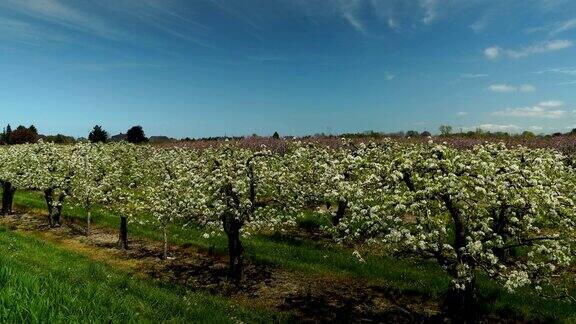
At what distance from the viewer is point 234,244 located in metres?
22.3

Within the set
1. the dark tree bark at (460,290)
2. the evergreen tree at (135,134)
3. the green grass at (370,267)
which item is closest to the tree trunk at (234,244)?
the green grass at (370,267)

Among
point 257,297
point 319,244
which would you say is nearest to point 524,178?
point 257,297

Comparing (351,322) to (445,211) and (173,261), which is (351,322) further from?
(173,261)

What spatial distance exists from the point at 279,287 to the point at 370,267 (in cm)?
444

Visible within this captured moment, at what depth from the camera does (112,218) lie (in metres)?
36.7

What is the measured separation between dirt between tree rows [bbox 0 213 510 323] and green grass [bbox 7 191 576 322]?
0.46m

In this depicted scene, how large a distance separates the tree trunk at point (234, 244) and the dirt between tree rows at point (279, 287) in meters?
0.48

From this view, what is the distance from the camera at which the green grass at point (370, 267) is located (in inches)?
690

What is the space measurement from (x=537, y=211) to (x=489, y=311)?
5.67 metres

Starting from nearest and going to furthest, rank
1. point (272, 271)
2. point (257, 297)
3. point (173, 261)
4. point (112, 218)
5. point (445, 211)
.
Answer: point (445, 211) < point (257, 297) < point (272, 271) < point (173, 261) < point (112, 218)

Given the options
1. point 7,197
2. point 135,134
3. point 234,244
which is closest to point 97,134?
point 135,134

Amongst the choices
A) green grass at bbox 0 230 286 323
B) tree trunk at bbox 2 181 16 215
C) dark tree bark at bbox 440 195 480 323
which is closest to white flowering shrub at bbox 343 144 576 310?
dark tree bark at bbox 440 195 480 323

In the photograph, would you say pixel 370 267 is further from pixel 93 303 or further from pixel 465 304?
pixel 93 303

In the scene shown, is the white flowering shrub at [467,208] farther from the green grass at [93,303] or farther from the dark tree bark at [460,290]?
the green grass at [93,303]
